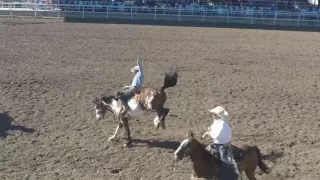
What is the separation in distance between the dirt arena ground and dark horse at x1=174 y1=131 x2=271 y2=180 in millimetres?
1128

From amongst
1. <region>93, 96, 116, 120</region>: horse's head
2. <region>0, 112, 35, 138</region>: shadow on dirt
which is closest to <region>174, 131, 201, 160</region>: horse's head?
<region>93, 96, 116, 120</region>: horse's head

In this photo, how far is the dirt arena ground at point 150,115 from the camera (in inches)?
338

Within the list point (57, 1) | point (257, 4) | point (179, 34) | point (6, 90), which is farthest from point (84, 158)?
point (257, 4)

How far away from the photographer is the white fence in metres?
34.0

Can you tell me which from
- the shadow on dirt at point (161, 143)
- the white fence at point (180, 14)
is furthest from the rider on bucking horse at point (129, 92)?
the white fence at point (180, 14)

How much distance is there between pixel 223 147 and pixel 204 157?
0.29 m

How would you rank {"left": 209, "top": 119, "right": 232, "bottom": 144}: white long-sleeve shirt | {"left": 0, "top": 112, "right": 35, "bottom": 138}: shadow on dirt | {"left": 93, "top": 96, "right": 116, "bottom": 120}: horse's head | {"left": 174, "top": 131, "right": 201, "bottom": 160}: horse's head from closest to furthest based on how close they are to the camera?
{"left": 174, "top": 131, "right": 201, "bottom": 160}: horse's head → {"left": 209, "top": 119, "right": 232, "bottom": 144}: white long-sleeve shirt → {"left": 0, "top": 112, "right": 35, "bottom": 138}: shadow on dirt → {"left": 93, "top": 96, "right": 116, "bottom": 120}: horse's head

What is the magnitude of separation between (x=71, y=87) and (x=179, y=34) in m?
14.1

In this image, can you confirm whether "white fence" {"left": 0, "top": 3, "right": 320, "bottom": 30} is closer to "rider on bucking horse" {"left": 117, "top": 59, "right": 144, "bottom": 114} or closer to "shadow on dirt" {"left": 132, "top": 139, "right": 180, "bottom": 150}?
"rider on bucking horse" {"left": 117, "top": 59, "right": 144, "bottom": 114}

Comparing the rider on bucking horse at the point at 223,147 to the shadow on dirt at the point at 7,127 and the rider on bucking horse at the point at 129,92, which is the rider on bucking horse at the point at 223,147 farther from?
the shadow on dirt at the point at 7,127

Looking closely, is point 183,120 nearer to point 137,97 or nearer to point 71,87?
point 137,97

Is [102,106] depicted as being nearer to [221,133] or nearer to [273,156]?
[273,156]

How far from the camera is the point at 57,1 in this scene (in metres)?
38.8

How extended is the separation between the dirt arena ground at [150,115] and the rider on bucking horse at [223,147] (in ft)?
4.44
